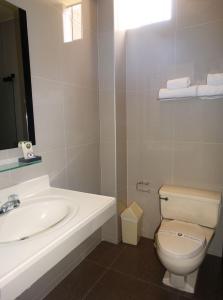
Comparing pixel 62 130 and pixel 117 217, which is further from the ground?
pixel 62 130

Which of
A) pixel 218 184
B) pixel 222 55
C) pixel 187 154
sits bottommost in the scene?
pixel 218 184

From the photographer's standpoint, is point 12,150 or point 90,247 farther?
point 90,247

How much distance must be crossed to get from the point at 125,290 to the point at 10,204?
3.65 feet

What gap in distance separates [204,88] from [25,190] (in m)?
1.54

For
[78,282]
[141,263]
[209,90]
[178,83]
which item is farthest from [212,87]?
[78,282]

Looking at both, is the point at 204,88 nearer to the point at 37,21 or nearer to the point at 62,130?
the point at 62,130

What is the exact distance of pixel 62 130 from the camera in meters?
1.69

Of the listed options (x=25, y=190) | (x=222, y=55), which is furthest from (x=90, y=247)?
(x=222, y=55)

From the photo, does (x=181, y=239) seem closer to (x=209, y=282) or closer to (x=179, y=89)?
(x=209, y=282)

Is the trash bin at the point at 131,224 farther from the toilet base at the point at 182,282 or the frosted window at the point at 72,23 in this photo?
the frosted window at the point at 72,23

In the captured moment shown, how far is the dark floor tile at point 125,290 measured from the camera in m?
1.58

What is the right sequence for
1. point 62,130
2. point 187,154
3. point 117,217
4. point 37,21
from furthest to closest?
1. point 117,217
2. point 187,154
3. point 62,130
4. point 37,21

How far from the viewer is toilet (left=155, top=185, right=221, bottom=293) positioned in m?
1.48

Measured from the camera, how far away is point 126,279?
175 centimetres
